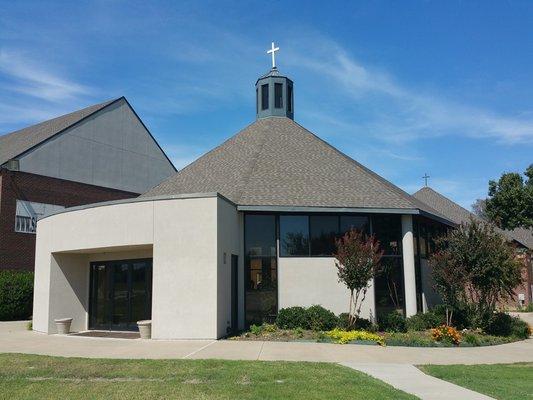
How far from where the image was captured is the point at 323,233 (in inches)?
796

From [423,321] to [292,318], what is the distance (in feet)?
15.3

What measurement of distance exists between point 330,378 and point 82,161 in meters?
29.2

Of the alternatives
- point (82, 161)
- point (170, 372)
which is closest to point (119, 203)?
point (170, 372)

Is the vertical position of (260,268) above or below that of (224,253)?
below

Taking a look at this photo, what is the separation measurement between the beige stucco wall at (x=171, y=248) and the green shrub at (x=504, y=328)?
9232 mm

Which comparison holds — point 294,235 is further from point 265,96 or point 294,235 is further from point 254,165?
point 265,96

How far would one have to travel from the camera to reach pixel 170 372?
34.9ft

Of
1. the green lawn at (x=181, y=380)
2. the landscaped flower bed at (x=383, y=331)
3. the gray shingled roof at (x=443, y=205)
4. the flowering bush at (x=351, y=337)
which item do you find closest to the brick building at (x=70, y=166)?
the landscaped flower bed at (x=383, y=331)

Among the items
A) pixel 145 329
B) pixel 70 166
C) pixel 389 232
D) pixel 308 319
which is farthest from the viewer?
pixel 70 166

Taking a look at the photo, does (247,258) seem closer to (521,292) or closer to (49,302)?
(49,302)

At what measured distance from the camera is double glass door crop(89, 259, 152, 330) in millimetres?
18844

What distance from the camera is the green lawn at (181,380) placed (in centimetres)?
877

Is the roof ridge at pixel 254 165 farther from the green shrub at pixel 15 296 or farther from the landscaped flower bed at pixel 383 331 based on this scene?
the green shrub at pixel 15 296

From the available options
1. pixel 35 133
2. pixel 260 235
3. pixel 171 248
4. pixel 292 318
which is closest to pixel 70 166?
pixel 35 133
